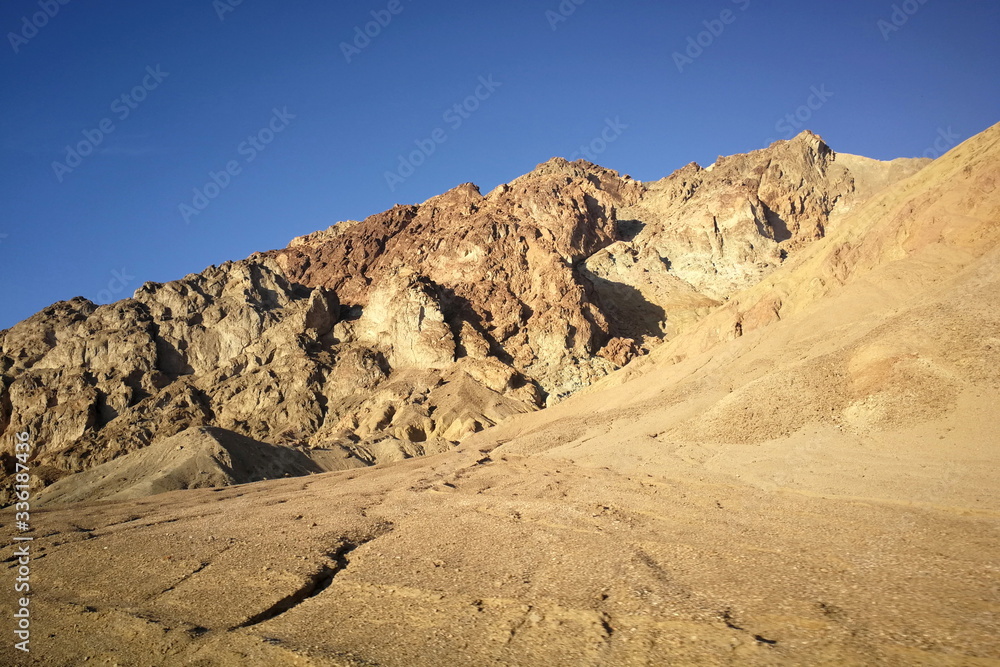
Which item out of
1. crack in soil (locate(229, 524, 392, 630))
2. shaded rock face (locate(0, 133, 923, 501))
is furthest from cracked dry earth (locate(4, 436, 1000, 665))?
shaded rock face (locate(0, 133, 923, 501))

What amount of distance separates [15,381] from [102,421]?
746 centimetres

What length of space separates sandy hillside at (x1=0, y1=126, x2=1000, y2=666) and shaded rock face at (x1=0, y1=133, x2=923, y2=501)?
646 inches

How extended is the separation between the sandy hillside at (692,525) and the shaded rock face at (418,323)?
53.9 ft

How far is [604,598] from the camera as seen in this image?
7.66 m

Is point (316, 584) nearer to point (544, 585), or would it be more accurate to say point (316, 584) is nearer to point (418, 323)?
point (544, 585)

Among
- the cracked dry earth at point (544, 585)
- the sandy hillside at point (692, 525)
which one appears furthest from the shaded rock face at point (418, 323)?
the cracked dry earth at point (544, 585)

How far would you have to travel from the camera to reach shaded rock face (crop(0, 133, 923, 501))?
3934 centimetres

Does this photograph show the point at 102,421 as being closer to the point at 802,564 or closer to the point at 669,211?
the point at 802,564

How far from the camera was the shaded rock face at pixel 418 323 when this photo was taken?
1549 inches

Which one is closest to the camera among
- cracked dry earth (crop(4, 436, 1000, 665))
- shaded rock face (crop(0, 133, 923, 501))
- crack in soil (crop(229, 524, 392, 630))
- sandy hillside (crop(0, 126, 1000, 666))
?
cracked dry earth (crop(4, 436, 1000, 665))

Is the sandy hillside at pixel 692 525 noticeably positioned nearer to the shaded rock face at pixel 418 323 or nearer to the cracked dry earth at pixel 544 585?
the cracked dry earth at pixel 544 585

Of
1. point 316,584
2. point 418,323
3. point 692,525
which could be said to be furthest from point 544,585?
point 418,323

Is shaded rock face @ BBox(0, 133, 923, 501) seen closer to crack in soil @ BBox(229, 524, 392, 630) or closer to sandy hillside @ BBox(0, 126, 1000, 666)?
sandy hillside @ BBox(0, 126, 1000, 666)

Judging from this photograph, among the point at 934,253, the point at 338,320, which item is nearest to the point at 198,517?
the point at 934,253
